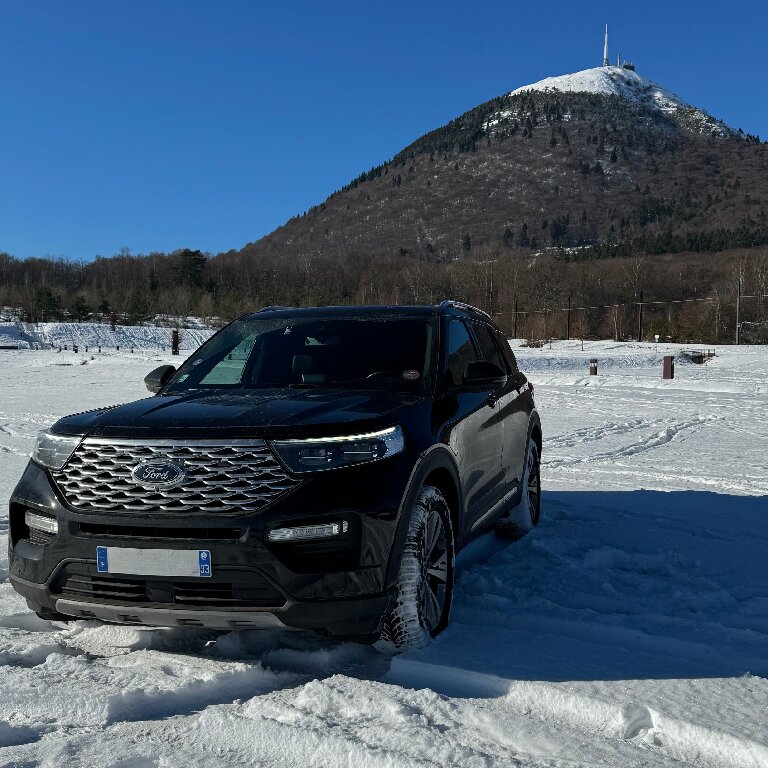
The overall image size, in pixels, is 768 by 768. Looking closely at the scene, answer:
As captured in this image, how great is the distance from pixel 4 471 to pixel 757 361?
38.1 metres

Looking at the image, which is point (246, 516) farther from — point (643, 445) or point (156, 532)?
point (643, 445)

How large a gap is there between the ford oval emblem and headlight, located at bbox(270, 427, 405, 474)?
382 mm

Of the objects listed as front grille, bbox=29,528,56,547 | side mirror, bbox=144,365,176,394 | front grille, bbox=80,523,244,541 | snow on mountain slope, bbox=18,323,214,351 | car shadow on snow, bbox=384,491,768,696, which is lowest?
snow on mountain slope, bbox=18,323,214,351

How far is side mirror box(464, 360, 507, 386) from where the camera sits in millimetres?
4520

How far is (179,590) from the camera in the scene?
327 cm

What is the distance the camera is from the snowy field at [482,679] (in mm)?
2867

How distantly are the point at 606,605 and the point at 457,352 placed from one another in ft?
5.31

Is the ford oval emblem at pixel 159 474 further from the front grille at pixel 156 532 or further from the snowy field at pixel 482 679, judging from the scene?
the snowy field at pixel 482 679

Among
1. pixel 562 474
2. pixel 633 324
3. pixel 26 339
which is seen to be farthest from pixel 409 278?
pixel 562 474

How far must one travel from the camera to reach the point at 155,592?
3281 millimetres

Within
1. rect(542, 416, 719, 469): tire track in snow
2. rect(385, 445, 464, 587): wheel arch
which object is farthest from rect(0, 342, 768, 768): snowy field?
rect(542, 416, 719, 469): tire track in snow

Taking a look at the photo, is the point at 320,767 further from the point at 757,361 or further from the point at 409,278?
the point at 409,278

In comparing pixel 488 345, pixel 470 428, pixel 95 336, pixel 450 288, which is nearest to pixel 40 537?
pixel 470 428

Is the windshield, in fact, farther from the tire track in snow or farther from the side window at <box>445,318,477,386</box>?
the tire track in snow
